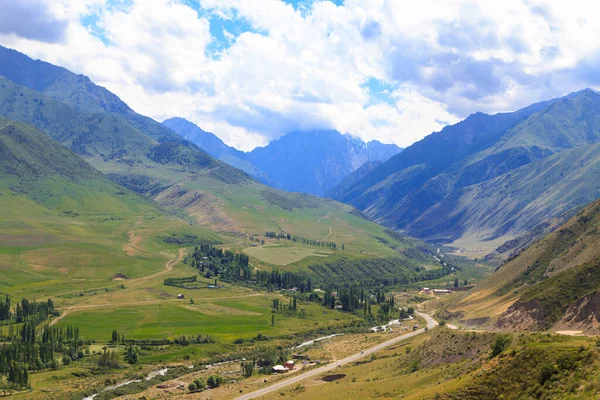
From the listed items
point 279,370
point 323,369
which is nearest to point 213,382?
point 279,370

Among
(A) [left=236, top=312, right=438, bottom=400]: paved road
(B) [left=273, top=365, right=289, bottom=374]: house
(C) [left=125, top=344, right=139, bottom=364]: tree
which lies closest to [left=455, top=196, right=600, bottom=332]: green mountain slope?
(A) [left=236, top=312, right=438, bottom=400]: paved road

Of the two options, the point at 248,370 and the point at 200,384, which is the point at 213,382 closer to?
the point at 200,384

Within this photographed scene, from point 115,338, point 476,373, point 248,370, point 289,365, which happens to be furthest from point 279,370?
point 476,373

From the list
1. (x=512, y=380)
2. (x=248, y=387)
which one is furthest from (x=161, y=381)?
(x=512, y=380)

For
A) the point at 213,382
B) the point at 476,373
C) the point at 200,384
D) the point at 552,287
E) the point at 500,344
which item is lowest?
the point at 200,384

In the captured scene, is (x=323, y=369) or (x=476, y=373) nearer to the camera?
(x=476, y=373)

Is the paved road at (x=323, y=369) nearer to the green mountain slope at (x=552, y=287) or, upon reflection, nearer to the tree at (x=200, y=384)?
the tree at (x=200, y=384)

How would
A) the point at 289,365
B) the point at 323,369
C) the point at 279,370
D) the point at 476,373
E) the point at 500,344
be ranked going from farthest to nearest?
the point at 289,365
the point at 279,370
the point at 323,369
the point at 500,344
the point at 476,373

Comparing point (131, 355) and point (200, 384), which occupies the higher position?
point (131, 355)

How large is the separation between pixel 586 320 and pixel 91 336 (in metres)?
139

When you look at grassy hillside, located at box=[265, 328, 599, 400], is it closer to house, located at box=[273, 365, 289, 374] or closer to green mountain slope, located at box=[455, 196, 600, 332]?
house, located at box=[273, 365, 289, 374]

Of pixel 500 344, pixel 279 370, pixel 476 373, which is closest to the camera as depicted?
pixel 476 373

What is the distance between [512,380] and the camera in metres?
63.0

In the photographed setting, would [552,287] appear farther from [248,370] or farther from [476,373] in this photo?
[248,370]
